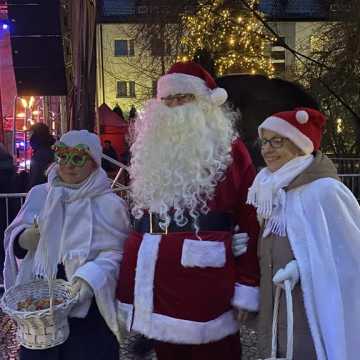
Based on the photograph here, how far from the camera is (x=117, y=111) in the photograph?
18.0 metres

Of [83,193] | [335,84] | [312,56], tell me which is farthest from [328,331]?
[312,56]

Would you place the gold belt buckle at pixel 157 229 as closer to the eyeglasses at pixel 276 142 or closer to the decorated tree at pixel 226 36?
the eyeglasses at pixel 276 142

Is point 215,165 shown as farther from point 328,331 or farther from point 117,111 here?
point 117,111

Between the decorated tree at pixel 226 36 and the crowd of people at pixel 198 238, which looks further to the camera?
the decorated tree at pixel 226 36

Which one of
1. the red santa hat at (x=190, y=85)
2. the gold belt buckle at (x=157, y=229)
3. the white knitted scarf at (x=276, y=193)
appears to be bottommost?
the gold belt buckle at (x=157, y=229)

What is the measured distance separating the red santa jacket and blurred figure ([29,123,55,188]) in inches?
157

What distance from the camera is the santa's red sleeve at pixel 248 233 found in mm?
2555

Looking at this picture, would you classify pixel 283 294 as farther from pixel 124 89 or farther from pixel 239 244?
pixel 124 89

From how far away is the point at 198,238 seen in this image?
257 cm

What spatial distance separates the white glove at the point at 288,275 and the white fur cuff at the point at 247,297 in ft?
0.79

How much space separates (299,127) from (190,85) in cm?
64

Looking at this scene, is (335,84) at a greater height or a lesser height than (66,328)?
greater

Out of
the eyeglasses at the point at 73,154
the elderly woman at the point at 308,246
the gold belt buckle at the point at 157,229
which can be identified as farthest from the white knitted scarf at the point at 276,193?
the eyeglasses at the point at 73,154

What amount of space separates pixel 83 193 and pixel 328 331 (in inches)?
53.2
